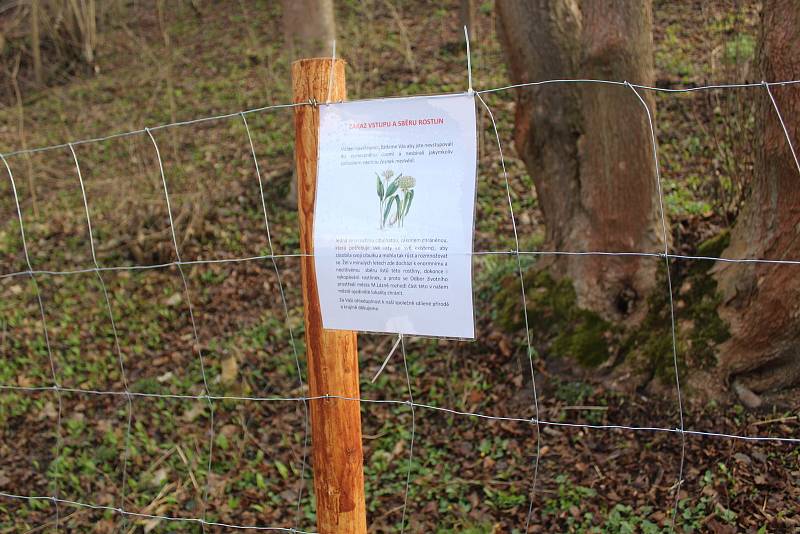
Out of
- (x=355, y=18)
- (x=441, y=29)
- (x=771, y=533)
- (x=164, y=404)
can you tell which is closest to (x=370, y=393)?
(x=164, y=404)

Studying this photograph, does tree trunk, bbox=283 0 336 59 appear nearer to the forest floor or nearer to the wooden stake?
the forest floor

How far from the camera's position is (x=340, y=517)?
8.00ft

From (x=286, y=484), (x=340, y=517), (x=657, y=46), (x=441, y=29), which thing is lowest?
(x=286, y=484)

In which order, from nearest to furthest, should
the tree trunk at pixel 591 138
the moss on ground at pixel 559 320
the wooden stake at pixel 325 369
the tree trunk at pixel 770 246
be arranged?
the wooden stake at pixel 325 369
the tree trunk at pixel 770 246
the tree trunk at pixel 591 138
the moss on ground at pixel 559 320

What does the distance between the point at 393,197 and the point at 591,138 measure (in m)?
2.31

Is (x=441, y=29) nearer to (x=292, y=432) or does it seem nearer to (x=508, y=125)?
(x=508, y=125)

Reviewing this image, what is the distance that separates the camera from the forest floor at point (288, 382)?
3543 mm

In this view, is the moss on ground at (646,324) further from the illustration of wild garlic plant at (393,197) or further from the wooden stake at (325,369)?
the illustration of wild garlic plant at (393,197)

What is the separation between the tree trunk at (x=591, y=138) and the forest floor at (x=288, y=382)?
44 centimetres

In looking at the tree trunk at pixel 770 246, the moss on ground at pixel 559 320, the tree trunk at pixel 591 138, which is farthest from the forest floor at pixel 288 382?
the tree trunk at pixel 591 138

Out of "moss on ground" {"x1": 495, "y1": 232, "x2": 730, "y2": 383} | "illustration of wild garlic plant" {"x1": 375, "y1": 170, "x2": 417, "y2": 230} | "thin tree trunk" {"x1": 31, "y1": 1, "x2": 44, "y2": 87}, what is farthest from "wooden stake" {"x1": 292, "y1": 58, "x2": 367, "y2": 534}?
"thin tree trunk" {"x1": 31, "y1": 1, "x2": 44, "y2": 87}

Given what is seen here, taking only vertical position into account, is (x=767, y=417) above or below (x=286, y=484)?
above

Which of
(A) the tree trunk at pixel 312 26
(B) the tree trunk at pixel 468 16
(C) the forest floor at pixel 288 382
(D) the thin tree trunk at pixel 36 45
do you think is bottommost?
(C) the forest floor at pixel 288 382

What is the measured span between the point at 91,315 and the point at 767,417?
468 cm
